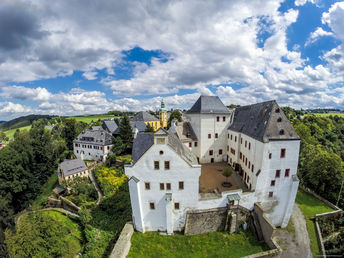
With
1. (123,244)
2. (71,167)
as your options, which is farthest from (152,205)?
(71,167)

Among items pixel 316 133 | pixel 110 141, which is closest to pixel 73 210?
pixel 110 141

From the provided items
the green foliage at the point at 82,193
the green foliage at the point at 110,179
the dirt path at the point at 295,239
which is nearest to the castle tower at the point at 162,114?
the green foliage at the point at 110,179

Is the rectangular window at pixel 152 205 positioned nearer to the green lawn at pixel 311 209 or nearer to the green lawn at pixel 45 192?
the green lawn at pixel 311 209

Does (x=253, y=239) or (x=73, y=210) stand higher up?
(x=253, y=239)

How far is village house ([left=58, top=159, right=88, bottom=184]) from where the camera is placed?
3936cm

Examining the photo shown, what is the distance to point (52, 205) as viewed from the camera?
36.5m

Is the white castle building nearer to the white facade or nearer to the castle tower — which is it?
the white facade

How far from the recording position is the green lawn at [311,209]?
20.9 metres

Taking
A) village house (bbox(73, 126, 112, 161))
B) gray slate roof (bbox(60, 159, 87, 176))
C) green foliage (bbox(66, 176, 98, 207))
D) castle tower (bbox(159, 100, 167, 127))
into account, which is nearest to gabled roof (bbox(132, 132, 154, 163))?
green foliage (bbox(66, 176, 98, 207))

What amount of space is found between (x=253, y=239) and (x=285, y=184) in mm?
8814

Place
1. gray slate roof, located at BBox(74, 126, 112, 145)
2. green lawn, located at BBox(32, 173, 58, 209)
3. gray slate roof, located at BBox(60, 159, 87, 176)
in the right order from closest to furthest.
→ green lawn, located at BBox(32, 173, 58, 209)
gray slate roof, located at BBox(60, 159, 87, 176)
gray slate roof, located at BBox(74, 126, 112, 145)

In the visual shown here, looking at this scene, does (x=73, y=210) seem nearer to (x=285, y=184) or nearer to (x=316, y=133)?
(x=285, y=184)

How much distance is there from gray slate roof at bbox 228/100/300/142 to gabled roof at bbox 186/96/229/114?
588 centimetres

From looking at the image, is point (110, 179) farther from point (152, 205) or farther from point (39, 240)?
point (152, 205)
